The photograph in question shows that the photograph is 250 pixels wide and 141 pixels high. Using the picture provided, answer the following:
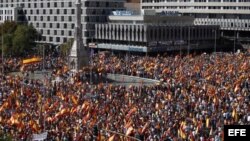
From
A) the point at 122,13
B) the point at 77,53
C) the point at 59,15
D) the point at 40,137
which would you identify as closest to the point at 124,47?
the point at 122,13

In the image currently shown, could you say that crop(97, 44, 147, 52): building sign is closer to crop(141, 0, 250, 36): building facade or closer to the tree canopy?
the tree canopy

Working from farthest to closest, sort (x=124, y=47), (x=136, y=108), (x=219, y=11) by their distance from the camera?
(x=219, y=11) < (x=124, y=47) < (x=136, y=108)

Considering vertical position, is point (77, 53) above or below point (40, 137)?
above

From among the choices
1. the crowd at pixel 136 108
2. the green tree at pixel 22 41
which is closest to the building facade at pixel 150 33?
the green tree at pixel 22 41

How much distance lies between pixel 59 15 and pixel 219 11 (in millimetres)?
38067

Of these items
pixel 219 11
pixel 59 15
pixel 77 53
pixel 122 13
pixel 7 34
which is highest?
pixel 219 11

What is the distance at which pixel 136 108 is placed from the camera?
127ft

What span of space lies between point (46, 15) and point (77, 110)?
85813 millimetres

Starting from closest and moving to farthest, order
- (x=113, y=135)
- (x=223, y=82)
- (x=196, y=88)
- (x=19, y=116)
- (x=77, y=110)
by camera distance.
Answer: (x=113, y=135) < (x=19, y=116) < (x=77, y=110) < (x=196, y=88) < (x=223, y=82)

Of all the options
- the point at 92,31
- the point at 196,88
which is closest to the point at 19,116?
the point at 196,88

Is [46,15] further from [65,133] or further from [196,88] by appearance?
[65,133]

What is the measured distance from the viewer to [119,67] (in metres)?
71.0

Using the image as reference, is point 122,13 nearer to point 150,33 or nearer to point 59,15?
point 150,33

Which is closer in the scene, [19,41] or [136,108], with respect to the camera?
Result: [136,108]
